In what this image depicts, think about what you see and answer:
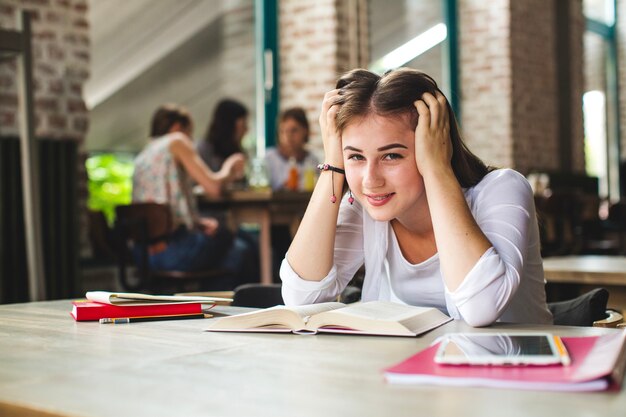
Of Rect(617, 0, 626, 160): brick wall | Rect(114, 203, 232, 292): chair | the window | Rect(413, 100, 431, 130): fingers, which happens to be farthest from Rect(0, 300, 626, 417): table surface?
Rect(617, 0, 626, 160): brick wall

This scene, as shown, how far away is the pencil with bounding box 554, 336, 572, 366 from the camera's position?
3.08 feet

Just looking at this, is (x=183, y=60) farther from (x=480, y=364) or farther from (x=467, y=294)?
(x=480, y=364)

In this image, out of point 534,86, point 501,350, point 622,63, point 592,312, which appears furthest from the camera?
point 622,63

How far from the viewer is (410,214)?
1838mm

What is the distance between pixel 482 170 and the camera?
186 centimetres

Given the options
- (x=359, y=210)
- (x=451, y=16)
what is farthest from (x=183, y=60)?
(x=359, y=210)

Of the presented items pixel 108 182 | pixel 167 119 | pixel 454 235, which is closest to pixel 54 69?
pixel 167 119

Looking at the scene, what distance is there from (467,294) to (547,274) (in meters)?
1.53

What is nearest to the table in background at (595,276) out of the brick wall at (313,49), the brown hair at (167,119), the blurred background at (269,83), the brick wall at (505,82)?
the blurred background at (269,83)

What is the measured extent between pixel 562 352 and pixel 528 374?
0.10 metres

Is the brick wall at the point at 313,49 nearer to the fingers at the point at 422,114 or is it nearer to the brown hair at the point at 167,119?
the brown hair at the point at 167,119

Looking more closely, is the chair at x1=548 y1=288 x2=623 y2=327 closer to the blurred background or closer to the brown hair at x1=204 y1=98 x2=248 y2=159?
the blurred background

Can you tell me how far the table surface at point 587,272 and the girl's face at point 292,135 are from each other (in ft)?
8.21

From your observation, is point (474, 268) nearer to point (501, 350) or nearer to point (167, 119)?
point (501, 350)
